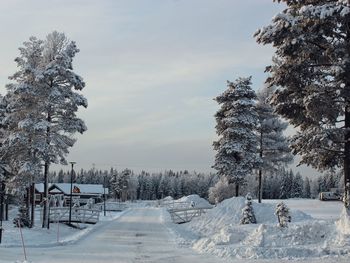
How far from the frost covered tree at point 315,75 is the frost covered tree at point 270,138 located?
2779cm

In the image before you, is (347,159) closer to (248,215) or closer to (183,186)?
(248,215)

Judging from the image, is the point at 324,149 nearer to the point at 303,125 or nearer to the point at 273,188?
the point at 303,125

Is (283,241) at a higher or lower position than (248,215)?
lower

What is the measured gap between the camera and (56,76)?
3319 centimetres

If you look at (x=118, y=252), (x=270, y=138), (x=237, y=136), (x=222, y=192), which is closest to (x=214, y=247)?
(x=118, y=252)

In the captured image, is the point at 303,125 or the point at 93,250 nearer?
the point at 303,125

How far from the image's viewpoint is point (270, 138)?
48312mm

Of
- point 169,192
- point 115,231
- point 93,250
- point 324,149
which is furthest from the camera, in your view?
point 169,192

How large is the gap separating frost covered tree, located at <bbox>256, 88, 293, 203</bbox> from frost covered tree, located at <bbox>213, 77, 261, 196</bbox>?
6.68 metres

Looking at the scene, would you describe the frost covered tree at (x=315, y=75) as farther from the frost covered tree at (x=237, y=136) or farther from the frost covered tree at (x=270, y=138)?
the frost covered tree at (x=270, y=138)

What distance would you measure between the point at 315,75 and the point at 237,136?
68.5ft

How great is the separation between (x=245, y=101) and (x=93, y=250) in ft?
72.0

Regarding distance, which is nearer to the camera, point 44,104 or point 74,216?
point 44,104

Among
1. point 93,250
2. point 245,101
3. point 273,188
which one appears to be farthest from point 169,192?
point 93,250
